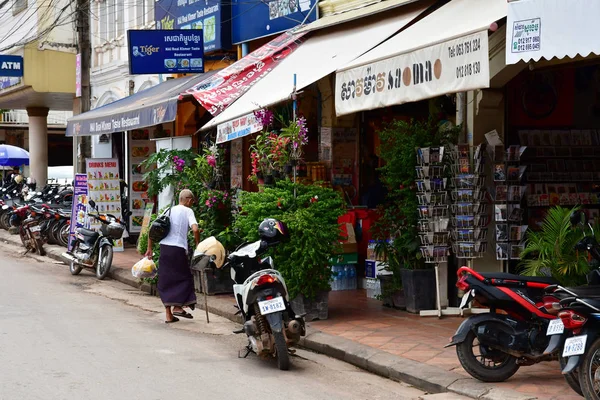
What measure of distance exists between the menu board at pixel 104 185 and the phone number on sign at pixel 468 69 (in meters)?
10.5

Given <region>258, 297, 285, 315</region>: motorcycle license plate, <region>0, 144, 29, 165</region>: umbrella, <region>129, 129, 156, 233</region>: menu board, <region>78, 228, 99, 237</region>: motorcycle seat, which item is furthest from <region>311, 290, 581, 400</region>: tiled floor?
<region>0, 144, 29, 165</region>: umbrella

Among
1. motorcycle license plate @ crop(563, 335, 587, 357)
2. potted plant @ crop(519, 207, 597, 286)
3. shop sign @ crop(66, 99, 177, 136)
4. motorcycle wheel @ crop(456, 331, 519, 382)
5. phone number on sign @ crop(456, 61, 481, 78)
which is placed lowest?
motorcycle wheel @ crop(456, 331, 519, 382)

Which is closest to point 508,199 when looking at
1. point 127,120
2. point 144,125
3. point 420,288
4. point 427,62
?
point 420,288

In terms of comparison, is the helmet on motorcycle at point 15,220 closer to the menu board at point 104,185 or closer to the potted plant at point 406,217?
the menu board at point 104,185

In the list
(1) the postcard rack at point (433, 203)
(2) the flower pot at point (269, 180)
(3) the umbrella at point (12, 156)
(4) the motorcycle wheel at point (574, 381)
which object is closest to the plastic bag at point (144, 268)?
(2) the flower pot at point (269, 180)

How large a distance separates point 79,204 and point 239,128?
638 cm

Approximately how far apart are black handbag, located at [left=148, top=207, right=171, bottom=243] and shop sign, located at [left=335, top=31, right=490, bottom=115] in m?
2.43

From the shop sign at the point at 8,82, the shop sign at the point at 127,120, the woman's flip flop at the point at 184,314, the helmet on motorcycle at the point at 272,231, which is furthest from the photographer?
the shop sign at the point at 8,82

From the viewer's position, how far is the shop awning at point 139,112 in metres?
14.6

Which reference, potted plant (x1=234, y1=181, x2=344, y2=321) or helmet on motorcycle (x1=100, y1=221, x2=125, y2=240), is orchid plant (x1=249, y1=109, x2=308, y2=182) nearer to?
potted plant (x1=234, y1=181, x2=344, y2=321)

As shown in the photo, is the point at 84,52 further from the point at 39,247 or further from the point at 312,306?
the point at 312,306

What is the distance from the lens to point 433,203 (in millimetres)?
10141

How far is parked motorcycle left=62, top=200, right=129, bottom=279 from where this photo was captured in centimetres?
1504

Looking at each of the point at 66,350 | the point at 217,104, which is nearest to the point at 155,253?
the point at 217,104
